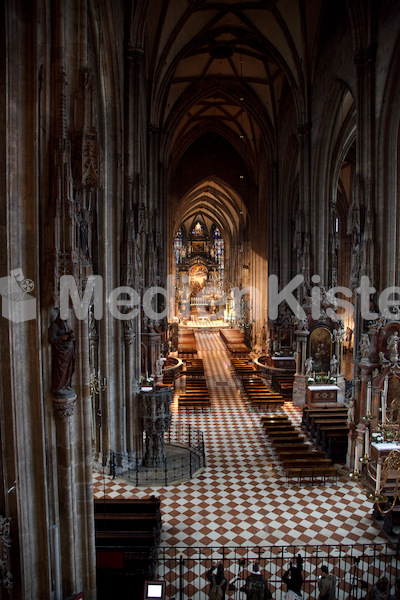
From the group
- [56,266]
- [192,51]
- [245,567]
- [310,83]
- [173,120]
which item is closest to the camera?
[56,266]

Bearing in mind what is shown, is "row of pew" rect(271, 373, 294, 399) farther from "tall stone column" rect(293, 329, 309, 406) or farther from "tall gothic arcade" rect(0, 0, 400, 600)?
"tall stone column" rect(293, 329, 309, 406)

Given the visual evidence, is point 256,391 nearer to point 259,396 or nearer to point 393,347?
point 259,396

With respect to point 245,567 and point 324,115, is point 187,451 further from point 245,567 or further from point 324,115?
point 324,115

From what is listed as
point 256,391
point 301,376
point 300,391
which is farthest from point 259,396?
point 301,376

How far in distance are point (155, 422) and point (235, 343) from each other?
25184 millimetres

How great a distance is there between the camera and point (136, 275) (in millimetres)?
14609

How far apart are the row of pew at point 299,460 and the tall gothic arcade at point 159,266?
1.47 feet

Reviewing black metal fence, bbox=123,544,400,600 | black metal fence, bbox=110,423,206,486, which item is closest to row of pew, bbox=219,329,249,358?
black metal fence, bbox=110,423,206,486

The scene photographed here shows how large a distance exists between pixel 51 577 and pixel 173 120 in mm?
28973

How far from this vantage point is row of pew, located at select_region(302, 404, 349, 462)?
1519 centimetres

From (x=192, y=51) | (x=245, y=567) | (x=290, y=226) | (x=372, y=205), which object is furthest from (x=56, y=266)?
(x=290, y=226)

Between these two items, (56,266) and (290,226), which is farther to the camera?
(290,226)

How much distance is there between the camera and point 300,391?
2228 cm

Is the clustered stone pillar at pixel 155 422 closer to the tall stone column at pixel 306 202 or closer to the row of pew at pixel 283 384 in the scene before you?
the row of pew at pixel 283 384
